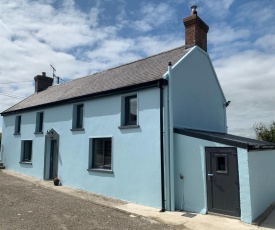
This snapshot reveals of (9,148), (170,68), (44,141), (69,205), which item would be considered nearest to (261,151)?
(170,68)

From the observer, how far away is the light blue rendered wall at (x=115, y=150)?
10.5 meters

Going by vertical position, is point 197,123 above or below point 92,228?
above

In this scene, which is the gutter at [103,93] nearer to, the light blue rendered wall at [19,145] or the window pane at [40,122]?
the window pane at [40,122]

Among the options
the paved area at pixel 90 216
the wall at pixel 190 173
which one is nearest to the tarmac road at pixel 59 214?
the paved area at pixel 90 216

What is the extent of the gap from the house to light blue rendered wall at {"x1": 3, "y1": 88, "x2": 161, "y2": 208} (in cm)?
4

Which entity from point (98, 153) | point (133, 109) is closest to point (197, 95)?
point (133, 109)

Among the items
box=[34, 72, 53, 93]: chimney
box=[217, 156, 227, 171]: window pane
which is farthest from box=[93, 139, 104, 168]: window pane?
box=[34, 72, 53, 93]: chimney

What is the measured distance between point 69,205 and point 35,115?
10008 millimetres

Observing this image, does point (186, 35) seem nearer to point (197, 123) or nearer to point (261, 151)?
point (197, 123)

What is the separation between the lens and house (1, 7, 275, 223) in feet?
29.2

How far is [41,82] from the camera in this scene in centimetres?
2441

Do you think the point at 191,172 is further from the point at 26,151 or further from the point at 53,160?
the point at 26,151

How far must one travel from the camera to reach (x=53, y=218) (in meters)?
8.11

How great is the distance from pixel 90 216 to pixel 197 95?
290 inches
